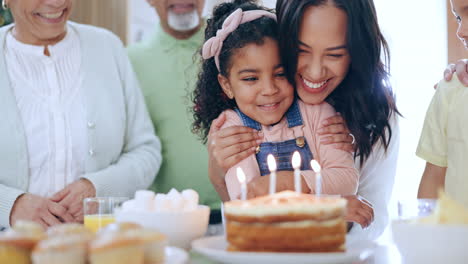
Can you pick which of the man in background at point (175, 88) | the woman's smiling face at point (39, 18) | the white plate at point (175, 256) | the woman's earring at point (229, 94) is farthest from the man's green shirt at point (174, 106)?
the white plate at point (175, 256)

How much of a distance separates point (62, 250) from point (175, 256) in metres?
0.20

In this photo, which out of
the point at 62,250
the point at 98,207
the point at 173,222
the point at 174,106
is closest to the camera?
the point at 62,250

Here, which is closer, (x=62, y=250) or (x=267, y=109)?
(x=62, y=250)

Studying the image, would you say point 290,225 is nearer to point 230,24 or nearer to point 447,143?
point 230,24

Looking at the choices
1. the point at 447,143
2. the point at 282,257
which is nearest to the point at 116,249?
the point at 282,257

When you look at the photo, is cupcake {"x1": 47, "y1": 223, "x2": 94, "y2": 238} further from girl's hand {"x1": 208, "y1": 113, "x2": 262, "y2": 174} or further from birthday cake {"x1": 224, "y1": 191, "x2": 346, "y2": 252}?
girl's hand {"x1": 208, "y1": 113, "x2": 262, "y2": 174}

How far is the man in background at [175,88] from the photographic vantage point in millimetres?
2701

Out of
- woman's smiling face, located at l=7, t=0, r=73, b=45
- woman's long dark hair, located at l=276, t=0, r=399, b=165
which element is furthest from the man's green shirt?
woman's long dark hair, located at l=276, t=0, r=399, b=165

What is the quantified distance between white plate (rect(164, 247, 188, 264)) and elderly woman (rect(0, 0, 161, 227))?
1245 mm

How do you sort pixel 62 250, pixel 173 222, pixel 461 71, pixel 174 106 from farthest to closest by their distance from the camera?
pixel 174 106 < pixel 461 71 < pixel 173 222 < pixel 62 250

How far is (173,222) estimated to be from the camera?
1.15 m

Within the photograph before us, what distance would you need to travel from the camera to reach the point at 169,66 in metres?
2.84

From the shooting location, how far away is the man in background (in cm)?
270

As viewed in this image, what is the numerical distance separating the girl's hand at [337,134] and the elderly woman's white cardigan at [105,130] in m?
1.00
